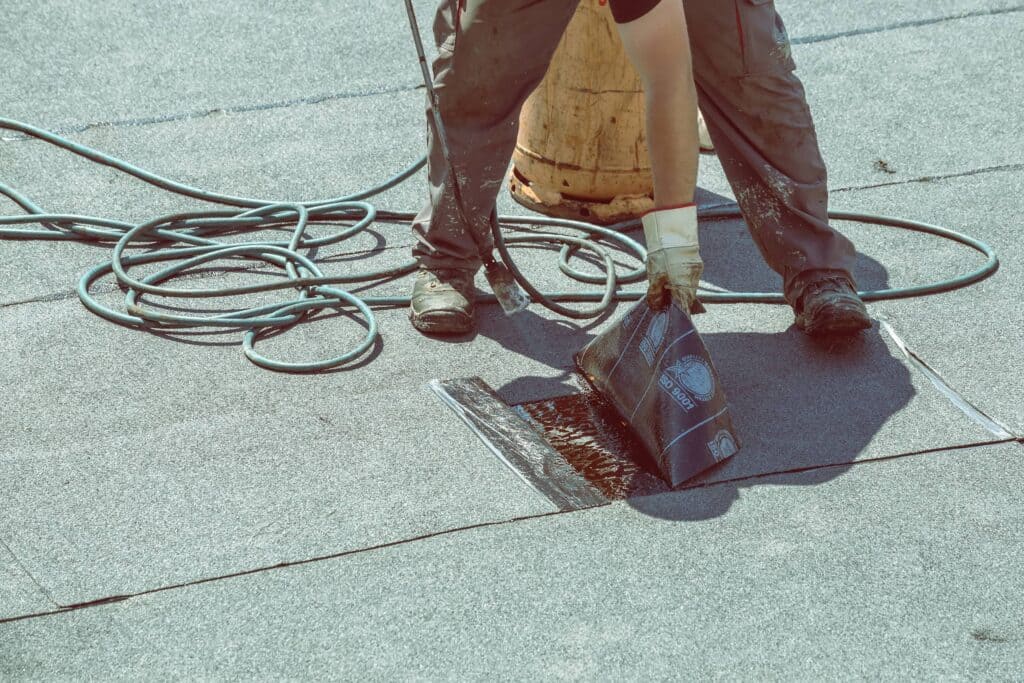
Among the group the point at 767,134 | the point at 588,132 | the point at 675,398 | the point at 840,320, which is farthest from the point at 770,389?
the point at 588,132

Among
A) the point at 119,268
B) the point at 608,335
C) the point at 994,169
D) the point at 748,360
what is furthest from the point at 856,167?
the point at 119,268

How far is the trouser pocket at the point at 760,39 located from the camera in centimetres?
343

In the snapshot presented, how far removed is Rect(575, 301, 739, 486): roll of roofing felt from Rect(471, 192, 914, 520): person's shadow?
0.17 ft

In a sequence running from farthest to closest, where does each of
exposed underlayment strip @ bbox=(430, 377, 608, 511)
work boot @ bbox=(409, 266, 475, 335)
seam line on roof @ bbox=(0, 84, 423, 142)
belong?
seam line on roof @ bbox=(0, 84, 423, 142) → work boot @ bbox=(409, 266, 475, 335) → exposed underlayment strip @ bbox=(430, 377, 608, 511)

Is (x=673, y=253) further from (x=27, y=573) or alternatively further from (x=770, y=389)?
(x=27, y=573)

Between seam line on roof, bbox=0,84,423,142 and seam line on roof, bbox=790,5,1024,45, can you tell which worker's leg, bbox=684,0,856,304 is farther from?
seam line on roof, bbox=790,5,1024,45

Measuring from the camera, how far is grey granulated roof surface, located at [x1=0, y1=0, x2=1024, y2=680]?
2.45m

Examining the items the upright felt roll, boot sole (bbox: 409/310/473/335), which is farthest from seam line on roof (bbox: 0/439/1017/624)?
the upright felt roll

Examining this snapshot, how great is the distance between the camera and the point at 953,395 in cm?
334

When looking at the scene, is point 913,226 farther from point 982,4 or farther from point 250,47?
point 250,47

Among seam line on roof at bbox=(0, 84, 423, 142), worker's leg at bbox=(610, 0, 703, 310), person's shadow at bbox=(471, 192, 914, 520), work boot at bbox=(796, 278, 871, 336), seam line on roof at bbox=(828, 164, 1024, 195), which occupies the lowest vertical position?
seam line on roof at bbox=(828, 164, 1024, 195)

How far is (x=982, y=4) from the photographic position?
6.55m

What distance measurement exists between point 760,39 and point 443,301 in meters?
1.19

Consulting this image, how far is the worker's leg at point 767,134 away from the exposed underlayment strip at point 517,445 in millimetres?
1011
